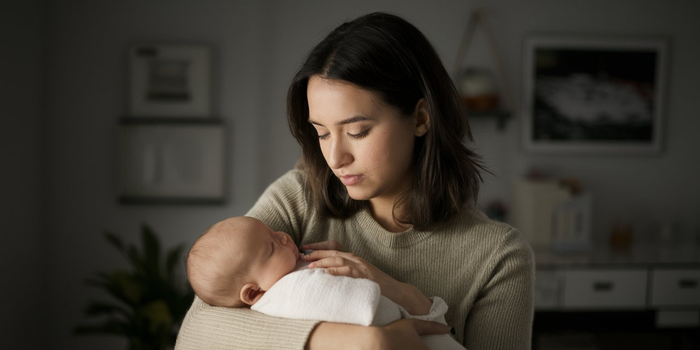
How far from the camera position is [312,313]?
44.3 inches

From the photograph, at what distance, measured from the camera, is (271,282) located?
125cm

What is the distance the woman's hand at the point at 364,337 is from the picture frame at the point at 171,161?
2674mm

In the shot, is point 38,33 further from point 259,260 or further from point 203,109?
point 259,260

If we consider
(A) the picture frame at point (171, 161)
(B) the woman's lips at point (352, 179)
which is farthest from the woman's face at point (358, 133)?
(A) the picture frame at point (171, 161)

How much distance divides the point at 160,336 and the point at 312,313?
213cm

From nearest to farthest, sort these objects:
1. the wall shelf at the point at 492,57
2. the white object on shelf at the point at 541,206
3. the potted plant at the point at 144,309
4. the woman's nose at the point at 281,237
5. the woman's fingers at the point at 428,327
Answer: the woman's fingers at the point at 428,327 → the woman's nose at the point at 281,237 → the potted plant at the point at 144,309 → the white object on shelf at the point at 541,206 → the wall shelf at the point at 492,57

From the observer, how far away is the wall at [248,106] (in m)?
3.54

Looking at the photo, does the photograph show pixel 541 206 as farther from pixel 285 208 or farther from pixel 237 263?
pixel 237 263

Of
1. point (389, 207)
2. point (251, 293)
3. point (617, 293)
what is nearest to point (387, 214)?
point (389, 207)

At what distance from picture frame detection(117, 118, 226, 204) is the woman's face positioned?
246 cm

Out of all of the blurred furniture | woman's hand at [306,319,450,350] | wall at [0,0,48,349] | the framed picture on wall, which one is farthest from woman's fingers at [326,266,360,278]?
the framed picture on wall

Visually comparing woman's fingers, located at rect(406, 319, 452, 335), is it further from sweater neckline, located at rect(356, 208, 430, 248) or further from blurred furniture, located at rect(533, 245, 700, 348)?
blurred furniture, located at rect(533, 245, 700, 348)

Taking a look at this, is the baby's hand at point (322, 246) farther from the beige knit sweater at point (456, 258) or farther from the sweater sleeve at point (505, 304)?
the sweater sleeve at point (505, 304)

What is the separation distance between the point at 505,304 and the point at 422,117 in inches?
19.9
